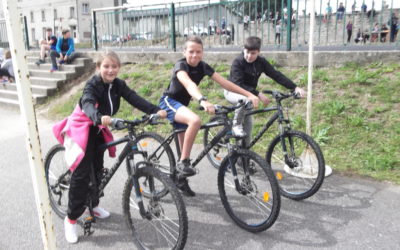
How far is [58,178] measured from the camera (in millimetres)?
3713

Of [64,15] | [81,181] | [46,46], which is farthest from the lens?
[64,15]

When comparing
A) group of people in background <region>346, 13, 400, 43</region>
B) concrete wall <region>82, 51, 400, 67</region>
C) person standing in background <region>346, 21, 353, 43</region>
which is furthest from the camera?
person standing in background <region>346, 21, 353, 43</region>

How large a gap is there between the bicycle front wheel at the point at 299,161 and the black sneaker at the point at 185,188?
1045 mm

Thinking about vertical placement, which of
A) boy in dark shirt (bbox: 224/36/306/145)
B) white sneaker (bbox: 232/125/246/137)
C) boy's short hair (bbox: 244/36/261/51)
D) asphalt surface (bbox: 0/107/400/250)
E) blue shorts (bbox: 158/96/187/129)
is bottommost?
asphalt surface (bbox: 0/107/400/250)

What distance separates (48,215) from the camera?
1984mm

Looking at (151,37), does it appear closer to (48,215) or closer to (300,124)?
(300,124)

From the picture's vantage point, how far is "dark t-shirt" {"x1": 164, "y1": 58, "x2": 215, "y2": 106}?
3798 mm

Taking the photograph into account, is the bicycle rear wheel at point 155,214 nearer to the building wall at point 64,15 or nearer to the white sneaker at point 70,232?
the white sneaker at point 70,232

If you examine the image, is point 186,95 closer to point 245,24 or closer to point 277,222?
point 277,222

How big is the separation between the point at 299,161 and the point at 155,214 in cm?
191

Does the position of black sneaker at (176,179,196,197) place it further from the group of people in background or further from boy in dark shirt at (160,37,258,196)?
the group of people in background


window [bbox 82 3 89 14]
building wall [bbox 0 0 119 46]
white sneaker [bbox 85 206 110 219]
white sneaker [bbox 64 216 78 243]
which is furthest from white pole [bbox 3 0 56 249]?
window [bbox 82 3 89 14]

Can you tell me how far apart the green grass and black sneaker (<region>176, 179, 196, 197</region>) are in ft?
5.77

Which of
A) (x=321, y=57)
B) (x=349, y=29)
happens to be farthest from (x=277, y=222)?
(x=349, y=29)
